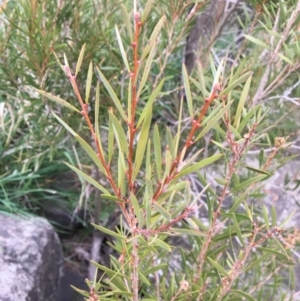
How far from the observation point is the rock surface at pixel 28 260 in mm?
825

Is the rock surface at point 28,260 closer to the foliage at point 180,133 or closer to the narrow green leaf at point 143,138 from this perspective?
the foliage at point 180,133

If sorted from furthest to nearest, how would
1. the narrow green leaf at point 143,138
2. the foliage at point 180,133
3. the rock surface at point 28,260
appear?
the rock surface at point 28,260 → the foliage at point 180,133 → the narrow green leaf at point 143,138

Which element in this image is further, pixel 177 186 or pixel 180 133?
pixel 180 133

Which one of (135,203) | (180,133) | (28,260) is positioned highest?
(135,203)

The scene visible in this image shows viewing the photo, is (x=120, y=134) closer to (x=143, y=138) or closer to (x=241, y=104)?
(x=143, y=138)

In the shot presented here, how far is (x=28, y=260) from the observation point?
2.93 ft

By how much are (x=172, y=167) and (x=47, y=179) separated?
913mm

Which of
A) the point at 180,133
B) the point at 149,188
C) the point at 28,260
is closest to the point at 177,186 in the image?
the point at 149,188

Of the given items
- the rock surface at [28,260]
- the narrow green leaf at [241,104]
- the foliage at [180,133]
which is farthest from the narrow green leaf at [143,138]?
the rock surface at [28,260]

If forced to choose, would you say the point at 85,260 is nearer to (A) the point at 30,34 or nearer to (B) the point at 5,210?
(B) the point at 5,210

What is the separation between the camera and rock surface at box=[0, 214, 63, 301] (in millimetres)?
825

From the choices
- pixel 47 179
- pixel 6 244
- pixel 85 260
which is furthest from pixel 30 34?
pixel 85 260

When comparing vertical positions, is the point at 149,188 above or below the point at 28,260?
above

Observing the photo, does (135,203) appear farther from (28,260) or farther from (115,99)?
(28,260)
